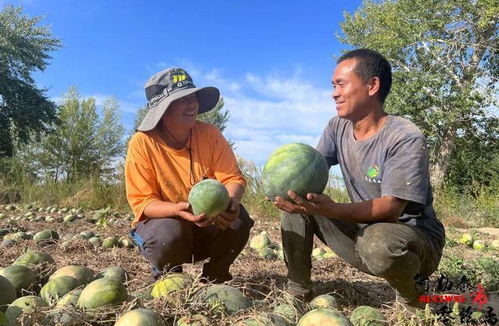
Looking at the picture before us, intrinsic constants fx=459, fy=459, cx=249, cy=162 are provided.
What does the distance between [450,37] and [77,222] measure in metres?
18.7

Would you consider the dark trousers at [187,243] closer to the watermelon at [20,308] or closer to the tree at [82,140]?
the watermelon at [20,308]

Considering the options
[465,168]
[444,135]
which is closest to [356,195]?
[444,135]

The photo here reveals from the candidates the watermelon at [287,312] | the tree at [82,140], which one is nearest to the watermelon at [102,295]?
the watermelon at [287,312]

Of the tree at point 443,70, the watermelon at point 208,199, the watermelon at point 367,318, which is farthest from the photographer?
the tree at point 443,70

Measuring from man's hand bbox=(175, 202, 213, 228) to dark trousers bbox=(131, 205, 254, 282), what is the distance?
0.11 metres

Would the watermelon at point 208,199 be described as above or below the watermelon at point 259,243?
above

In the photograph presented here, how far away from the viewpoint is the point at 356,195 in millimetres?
3393

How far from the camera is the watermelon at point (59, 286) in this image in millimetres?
2403

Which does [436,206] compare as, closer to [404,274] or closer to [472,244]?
[472,244]

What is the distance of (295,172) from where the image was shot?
2.92 meters

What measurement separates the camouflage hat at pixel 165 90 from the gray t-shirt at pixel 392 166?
3.80 ft

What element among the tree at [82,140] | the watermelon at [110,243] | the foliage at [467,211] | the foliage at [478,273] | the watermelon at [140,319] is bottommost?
the foliage at [467,211]

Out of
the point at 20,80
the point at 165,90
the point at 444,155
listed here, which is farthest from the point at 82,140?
the point at 165,90

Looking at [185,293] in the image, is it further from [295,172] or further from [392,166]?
[392,166]
